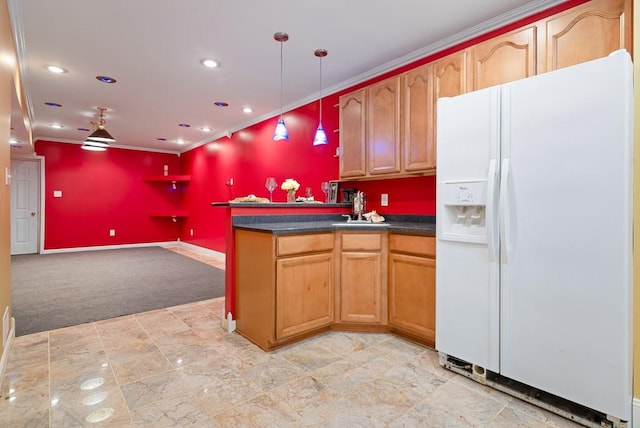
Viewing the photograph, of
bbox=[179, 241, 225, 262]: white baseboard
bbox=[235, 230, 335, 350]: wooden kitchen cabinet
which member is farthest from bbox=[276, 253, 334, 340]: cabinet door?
bbox=[179, 241, 225, 262]: white baseboard

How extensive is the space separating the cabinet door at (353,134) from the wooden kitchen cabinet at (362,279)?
0.76 meters

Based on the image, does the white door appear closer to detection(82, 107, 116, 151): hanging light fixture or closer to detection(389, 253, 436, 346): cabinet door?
detection(82, 107, 116, 151): hanging light fixture

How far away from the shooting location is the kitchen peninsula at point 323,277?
2.40m

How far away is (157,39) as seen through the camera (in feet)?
9.54

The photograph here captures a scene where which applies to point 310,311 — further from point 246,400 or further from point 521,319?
point 521,319

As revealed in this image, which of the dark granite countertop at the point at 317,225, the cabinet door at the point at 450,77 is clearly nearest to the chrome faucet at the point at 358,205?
the dark granite countertop at the point at 317,225

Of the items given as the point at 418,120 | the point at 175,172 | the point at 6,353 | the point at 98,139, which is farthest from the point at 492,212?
the point at 175,172

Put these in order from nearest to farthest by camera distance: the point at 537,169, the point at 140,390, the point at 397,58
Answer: the point at 537,169 → the point at 140,390 → the point at 397,58

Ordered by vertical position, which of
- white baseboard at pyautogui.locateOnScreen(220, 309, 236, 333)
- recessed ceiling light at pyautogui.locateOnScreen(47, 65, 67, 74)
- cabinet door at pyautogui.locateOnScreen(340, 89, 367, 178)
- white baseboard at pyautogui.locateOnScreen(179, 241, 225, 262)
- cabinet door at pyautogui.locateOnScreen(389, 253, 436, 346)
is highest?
recessed ceiling light at pyautogui.locateOnScreen(47, 65, 67, 74)

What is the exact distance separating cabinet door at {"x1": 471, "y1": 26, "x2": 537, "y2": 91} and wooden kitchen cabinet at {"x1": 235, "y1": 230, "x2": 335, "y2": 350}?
1654mm

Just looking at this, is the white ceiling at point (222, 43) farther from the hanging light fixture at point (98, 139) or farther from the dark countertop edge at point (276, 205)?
the dark countertop edge at point (276, 205)

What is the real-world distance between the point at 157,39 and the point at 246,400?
2993 millimetres

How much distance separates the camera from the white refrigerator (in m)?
1.50

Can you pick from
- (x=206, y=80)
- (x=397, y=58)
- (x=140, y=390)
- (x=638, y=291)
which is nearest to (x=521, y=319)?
(x=638, y=291)
